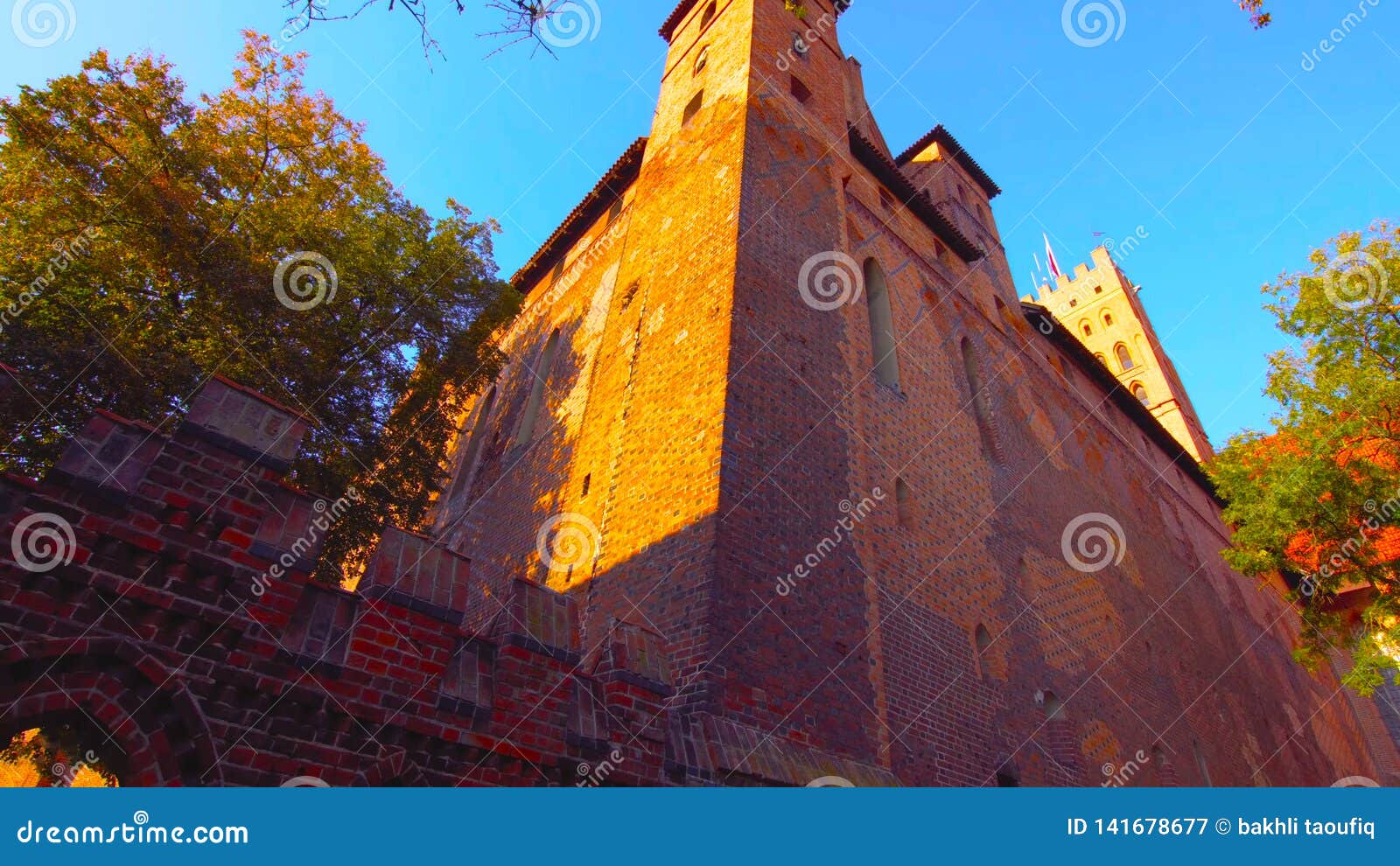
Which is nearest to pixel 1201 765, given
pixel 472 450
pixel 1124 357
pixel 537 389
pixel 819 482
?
pixel 819 482

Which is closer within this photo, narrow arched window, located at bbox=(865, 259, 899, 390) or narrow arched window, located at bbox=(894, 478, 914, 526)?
narrow arched window, located at bbox=(894, 478, 914, 526)

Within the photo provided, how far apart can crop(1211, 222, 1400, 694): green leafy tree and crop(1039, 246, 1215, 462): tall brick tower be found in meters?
20.9

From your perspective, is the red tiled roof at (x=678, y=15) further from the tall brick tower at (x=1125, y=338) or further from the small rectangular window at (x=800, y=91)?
the tall brick tower at (x=1125, y=338)

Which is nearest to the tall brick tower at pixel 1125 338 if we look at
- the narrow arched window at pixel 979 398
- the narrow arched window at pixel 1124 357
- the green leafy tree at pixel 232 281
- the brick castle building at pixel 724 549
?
the narrow arched window at pixel 1124 357

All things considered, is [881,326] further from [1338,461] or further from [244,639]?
[244,639]

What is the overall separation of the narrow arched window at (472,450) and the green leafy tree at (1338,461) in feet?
44.4

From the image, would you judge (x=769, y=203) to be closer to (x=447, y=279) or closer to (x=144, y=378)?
(x=447, y=279)

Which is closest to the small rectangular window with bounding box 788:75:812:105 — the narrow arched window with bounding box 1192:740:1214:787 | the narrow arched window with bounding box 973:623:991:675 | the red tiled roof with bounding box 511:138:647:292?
the red tiled roof with bounding box 511:138:647:292

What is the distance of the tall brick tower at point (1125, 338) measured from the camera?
32.3 metres

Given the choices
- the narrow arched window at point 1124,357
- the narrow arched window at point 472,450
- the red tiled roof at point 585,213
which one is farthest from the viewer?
the narrow arched window at point 1124,357

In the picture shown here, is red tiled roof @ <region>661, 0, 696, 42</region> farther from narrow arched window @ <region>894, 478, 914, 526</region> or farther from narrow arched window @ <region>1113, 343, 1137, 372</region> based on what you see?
narrow arched window @ <region>1113, 343, 1137, 372</region>

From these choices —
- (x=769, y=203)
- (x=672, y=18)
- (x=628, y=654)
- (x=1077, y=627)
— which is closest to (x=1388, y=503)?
(x=1077, y=627)

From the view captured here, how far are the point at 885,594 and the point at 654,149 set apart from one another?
30.0ft

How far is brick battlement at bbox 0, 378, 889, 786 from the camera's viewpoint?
301 cm
